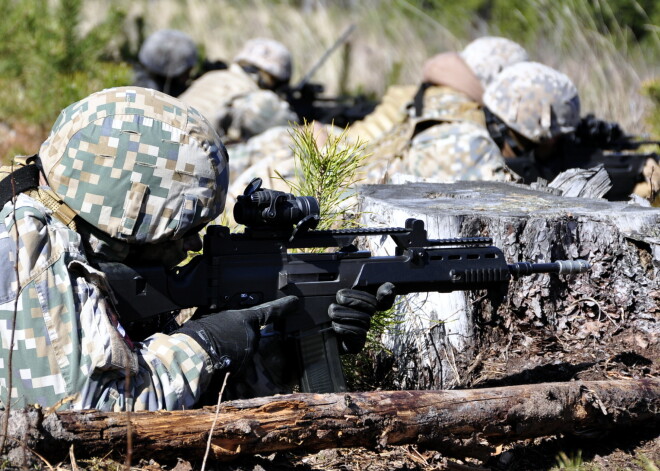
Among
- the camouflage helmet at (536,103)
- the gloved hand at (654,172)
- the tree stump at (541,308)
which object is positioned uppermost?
the camouflage helmet at (536,103)

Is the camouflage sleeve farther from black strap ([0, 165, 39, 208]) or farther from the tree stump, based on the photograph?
black strap ([0, 165, 39, 208])

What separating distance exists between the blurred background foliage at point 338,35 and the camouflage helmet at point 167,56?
1.37 ft

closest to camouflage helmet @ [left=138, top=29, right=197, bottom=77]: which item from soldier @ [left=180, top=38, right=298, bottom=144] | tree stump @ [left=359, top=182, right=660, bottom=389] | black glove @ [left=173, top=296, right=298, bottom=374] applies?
soldier @ [left=180, top=38, right=298, bottom=144]

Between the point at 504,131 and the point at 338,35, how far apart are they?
996 cm

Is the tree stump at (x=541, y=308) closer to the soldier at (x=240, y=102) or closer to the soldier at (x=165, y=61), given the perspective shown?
the soldier at (x=240, y=102)

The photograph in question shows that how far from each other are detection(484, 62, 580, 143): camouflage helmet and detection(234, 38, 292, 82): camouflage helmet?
5.87m

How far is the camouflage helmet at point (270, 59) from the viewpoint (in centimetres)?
1276

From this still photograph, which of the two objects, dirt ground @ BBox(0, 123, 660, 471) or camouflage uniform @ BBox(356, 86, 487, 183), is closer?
dirt ground @ BBox(0, 123, 660, 471)

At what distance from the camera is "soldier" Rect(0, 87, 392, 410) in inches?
95.2

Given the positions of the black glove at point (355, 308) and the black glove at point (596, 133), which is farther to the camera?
the black glove at point (596, 133)

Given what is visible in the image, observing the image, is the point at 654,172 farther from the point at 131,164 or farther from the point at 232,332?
the point at 131,164

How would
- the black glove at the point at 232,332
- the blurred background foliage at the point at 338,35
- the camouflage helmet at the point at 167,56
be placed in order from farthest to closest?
the camouflage helmet at the point at 167,56
the blurred background foliage at the point at 338,35
the black glove at the point at 232,332

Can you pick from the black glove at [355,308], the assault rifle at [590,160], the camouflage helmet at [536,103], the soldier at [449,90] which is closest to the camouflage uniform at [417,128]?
the soldier at [449,90]

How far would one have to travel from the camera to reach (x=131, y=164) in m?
2.63
